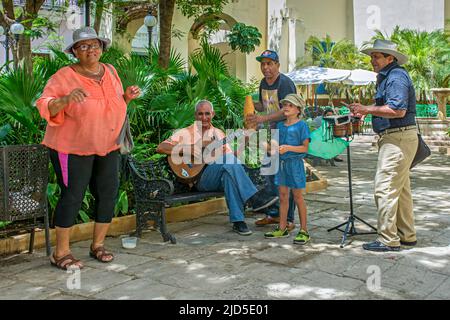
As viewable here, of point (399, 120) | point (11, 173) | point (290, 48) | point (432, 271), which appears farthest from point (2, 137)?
point (290, 48)

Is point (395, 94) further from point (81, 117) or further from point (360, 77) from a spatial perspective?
point (360, 77)

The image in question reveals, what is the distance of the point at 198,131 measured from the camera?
18.5 feet

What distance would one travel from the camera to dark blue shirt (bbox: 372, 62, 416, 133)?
4551 millimetres

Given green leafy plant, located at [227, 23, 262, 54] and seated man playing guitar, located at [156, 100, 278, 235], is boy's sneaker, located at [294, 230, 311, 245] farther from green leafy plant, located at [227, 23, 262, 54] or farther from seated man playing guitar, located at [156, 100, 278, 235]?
green leafy plant, located at [227, 23, 262, 54]

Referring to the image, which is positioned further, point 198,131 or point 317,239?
point 198,131

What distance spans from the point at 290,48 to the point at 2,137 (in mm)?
21099

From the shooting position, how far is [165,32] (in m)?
8.95

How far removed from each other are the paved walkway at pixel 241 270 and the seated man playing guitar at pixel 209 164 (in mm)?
338

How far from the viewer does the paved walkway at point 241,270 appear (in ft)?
12.3

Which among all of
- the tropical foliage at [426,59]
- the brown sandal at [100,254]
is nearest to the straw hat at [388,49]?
the brown sandal at [100,254]

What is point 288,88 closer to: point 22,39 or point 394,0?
point 22,39

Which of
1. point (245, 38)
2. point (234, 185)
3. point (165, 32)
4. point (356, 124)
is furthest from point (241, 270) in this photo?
point (245, 38)

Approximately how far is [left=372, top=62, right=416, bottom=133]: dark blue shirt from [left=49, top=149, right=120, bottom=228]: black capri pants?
2.29 meters

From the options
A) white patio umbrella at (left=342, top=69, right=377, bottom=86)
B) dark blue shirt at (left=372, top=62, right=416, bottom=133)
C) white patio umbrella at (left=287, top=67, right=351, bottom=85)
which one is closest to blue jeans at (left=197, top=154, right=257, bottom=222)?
dark blue shirt at (left=372, top=62, right=416, bottom=133)
